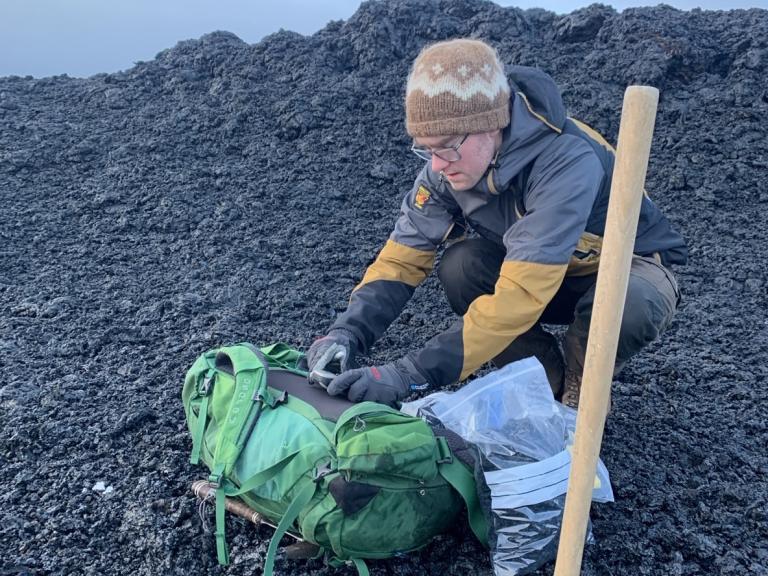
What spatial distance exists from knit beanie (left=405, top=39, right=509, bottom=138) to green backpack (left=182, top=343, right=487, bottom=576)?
3.01 feet

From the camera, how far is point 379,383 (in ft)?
7.52

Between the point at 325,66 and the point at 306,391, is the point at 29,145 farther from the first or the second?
the point at 306,391

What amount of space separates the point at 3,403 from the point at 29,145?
3922mm

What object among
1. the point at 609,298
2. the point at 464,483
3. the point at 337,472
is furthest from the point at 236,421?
the point at 609,298

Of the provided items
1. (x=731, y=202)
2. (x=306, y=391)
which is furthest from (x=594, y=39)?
(x=306, y=391)

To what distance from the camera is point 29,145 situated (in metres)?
6.27

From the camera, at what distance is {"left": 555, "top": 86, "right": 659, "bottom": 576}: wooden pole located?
1366 mm

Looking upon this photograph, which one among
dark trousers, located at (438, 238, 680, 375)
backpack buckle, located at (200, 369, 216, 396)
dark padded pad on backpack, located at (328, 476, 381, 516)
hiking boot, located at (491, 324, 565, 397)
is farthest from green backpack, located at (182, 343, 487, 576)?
hiking boot, located at (491, 324, 565, 397)

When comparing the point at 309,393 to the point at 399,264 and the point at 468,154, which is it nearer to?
the point at 399,264

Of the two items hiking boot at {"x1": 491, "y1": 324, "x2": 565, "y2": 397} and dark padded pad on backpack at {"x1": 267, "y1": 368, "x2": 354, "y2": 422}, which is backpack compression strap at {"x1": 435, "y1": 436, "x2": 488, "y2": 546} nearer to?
dark padded pad on backpack at {"x1": 267, "y1": 368, "x2": 354, "y2": 422}

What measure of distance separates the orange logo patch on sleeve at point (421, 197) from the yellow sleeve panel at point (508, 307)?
1.78 ft

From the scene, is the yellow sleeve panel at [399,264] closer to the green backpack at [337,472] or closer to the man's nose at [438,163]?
the man's nose at [438,163]

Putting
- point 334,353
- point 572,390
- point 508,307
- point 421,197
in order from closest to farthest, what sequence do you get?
point 508,307 < point 334,353 < point 421,197 < point 572,390

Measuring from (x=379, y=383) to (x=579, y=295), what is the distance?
3.32 feet
